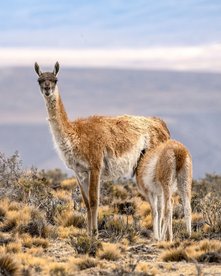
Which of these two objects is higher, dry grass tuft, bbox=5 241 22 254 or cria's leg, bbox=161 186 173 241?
cria's leg, bbox=161 186 173 241

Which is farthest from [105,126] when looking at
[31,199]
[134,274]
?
[134,274]

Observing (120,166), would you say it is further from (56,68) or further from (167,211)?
(56,68)

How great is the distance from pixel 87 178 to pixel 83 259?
10.3 ft

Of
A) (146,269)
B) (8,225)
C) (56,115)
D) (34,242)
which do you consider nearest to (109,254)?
(146,269)

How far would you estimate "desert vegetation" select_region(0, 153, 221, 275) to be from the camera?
32.1ft

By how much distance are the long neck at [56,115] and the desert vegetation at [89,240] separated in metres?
1.84

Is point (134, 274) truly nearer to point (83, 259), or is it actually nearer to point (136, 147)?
point (83, 259)

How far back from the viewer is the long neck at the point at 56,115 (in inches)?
508

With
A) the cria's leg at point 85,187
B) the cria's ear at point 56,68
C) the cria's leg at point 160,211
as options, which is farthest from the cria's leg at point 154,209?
the cria's ear at point 56,68

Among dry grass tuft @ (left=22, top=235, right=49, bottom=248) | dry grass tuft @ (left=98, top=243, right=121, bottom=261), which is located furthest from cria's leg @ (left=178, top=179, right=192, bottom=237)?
dry grass tuft @ (left=22, top=235, right=49, bottom=248)

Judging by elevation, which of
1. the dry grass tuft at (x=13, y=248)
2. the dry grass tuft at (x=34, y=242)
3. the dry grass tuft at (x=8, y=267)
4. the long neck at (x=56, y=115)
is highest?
the long neck at (x=56, y=115)

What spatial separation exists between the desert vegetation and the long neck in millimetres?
1841

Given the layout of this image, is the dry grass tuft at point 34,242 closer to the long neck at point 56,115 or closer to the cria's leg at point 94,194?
the cria's leg at point 94,194

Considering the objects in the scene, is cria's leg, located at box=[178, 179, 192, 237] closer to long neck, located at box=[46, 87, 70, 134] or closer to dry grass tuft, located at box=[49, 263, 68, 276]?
long neck, located at box=[46, 87, 70, 134]
